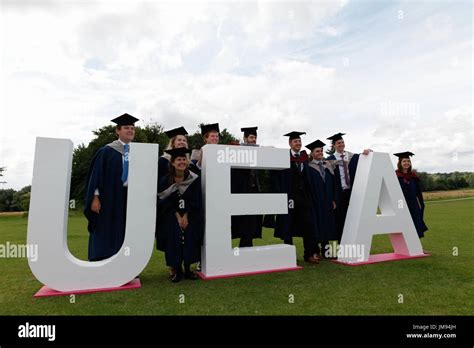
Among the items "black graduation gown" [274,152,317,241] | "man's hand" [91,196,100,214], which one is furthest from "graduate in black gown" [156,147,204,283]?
"black graduation gown" [274,152,317,241]

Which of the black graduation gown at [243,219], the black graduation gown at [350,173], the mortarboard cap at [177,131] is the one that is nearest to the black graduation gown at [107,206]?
the mortarboard cap at [177,131]

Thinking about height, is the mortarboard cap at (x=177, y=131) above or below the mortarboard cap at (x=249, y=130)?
below

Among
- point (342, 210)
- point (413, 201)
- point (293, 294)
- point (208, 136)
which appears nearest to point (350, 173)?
point (342, 210)

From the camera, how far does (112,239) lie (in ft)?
15.8

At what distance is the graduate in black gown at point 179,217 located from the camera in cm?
500

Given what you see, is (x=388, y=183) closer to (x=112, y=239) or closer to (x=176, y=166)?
(x=176, y=166)

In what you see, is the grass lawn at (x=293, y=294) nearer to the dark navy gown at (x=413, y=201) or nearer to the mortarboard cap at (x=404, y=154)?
the dark navy gown at (x=413, y=201)

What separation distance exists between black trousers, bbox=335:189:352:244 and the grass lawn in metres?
1.18

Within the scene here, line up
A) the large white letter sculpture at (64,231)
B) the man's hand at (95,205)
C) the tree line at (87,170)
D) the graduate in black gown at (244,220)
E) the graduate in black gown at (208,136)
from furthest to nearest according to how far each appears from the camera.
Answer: the tree line at (87,170) < the graduate in black gown at (244,220) < the graduate in black gown at (208,136) < the man's hand at (95,205) < the large white letter sculpture at (64,231)

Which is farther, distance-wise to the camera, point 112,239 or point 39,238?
point 112,239

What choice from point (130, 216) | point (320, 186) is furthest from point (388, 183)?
point (130, 216)

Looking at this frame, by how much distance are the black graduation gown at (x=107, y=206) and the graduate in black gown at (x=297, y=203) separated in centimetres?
292

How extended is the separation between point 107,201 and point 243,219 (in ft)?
8.15

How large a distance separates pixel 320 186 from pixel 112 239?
4036mm
